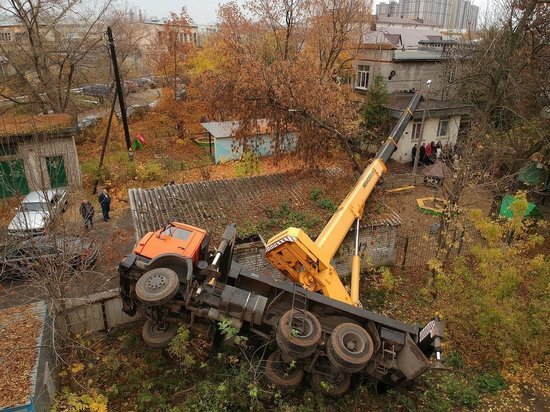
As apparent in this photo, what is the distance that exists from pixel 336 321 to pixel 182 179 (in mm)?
16243

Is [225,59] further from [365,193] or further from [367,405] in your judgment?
[367,405]

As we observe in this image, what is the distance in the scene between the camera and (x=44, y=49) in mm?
23000

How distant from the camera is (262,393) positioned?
7.62 metres

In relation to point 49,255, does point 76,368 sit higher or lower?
lower

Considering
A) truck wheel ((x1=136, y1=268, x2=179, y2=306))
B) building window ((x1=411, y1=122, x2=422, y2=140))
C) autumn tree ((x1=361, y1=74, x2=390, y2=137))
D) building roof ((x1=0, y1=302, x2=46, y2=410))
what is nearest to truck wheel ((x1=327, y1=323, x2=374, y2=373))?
truck wheel ((x1=136, y1=268, x2=179, y2=306))

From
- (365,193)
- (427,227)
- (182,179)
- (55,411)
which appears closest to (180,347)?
(55,411)

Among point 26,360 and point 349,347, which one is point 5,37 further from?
point 349,347

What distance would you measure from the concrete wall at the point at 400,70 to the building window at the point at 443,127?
3.61 m

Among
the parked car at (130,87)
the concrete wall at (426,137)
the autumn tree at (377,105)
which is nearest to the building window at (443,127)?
the concrete wall at (426,137)

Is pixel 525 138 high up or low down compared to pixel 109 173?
up

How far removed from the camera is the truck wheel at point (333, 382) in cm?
770

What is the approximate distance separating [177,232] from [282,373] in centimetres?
391

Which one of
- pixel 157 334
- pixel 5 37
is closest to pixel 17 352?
pixel 157 334

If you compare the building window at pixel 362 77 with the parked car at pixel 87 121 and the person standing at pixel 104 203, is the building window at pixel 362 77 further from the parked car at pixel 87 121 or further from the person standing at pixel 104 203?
the person standing at pixel 104 203
